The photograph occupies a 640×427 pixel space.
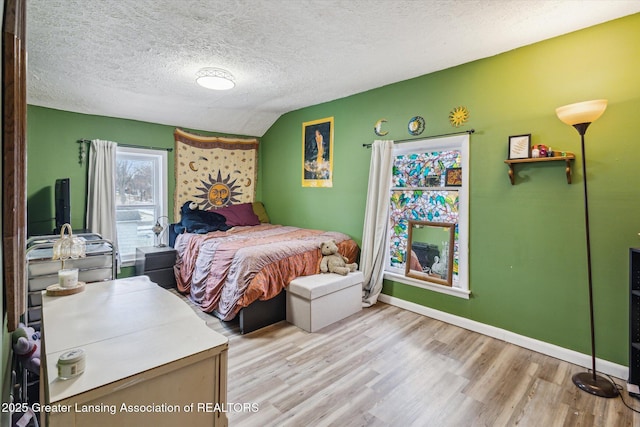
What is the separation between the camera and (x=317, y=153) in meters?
4.42

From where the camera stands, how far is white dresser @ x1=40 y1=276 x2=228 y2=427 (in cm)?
87

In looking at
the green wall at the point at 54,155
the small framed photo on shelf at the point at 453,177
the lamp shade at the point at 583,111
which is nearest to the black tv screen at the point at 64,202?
the green wall at the point at 54,155

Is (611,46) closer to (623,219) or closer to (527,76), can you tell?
(527,76)

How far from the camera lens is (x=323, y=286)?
2.94m

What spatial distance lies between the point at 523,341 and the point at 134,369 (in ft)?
9.59

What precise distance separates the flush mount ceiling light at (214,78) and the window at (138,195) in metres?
1.83

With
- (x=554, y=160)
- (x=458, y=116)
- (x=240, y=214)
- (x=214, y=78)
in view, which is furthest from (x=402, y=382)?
(x=240, y=214)

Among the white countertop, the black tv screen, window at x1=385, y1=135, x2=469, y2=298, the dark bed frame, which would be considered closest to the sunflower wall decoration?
window at x1=385, y1=135, x2=469, y2=298

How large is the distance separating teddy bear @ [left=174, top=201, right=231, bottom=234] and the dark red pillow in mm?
161

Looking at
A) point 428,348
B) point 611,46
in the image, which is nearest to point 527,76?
point 611,46

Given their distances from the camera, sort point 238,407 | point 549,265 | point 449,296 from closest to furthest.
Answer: point 238,407
point 549,265
point 449,296

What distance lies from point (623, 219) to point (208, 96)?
420 centimetres

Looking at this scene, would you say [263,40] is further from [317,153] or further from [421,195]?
[421,195]

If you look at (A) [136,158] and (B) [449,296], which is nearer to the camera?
(B) [449,296]
